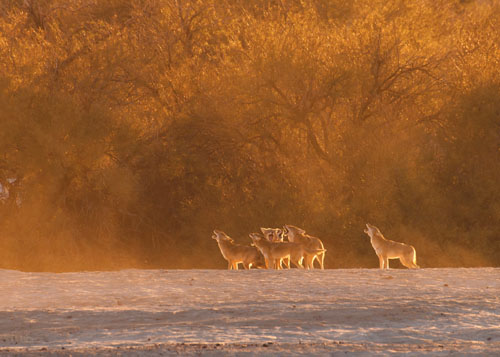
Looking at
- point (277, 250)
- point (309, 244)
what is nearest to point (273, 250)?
point (277, 250)

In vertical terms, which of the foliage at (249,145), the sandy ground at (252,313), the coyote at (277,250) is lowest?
the sandy ground at (252,313)

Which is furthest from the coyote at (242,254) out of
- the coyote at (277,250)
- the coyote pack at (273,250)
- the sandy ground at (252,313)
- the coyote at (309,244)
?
the sandy ground at (252,313)

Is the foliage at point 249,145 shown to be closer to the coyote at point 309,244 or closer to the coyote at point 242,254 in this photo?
the coyote at point 309,244

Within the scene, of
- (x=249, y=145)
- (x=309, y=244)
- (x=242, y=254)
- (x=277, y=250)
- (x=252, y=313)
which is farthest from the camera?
(x=249, y=145)

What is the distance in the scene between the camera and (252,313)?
12.2 metres

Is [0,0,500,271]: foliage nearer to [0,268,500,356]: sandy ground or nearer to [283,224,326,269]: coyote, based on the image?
[283,224,326,269]: coyote

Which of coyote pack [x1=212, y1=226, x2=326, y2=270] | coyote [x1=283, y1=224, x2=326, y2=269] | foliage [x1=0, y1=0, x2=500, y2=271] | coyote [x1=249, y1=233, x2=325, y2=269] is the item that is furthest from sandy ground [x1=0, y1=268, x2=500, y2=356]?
foliage [x1=0, y1=0, x2=500, y2=271]

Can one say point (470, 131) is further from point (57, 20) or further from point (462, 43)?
point (57, 20)

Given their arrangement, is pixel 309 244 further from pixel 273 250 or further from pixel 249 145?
pixel 249 145

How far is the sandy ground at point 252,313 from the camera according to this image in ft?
32.8

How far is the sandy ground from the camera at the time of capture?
1001 centimetres

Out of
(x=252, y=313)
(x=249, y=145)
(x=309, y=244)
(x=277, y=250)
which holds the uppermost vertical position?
(x=249, y=145)

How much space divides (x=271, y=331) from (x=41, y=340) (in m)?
2.70

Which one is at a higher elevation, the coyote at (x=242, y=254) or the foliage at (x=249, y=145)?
the foliage at (x=249, y=145)
